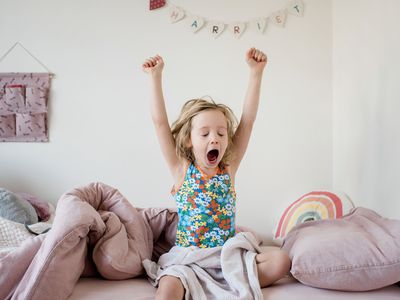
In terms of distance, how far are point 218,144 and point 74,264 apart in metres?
0.60

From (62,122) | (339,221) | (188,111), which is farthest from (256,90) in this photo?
(62,122)

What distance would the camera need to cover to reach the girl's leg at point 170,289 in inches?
42.8

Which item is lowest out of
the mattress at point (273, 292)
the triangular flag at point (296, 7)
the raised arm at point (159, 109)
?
the mattress at point (273, 292)

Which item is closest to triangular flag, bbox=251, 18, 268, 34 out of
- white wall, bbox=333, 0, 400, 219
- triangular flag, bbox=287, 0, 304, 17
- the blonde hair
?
triangular flag, bbox=287, 0, 304, 17

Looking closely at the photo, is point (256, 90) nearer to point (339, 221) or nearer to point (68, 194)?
point (339, 221)

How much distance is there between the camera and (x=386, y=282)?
112cm

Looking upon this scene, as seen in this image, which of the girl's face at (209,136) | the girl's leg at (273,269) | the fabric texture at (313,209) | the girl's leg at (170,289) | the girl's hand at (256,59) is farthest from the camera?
the fabric texture at (313,209)

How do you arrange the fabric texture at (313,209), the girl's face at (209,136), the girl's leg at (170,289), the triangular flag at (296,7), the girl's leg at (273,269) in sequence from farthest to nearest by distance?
the triangular flag at (296,7) < the fabric texture at (313,209) < the girl's face at (209,136) < the girl's leg at (273,269) < the girl's leg at (170,289)

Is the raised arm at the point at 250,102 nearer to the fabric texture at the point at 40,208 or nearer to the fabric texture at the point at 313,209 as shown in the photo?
the fabric texture at the point at 313,209

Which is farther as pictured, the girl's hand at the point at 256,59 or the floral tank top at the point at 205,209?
the girl's hand at the point at 256,59

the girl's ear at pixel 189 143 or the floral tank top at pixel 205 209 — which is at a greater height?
the girl's ear at pixel 189 143

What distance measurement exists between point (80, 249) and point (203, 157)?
0.51 m

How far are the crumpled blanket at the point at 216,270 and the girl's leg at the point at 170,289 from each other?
15 mm

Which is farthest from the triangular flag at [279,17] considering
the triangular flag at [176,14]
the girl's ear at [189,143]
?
the girl's ear at [189,143]
